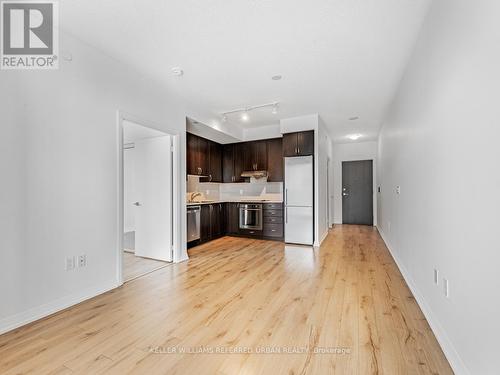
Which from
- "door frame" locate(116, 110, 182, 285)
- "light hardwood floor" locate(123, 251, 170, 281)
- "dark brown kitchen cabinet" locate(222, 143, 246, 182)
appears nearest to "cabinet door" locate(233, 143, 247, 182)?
"dark brown kitchen cabinet" locate(222, 143, 246, 182)

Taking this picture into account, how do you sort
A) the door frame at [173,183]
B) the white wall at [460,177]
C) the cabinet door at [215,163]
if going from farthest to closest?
the cabinet door at [215,163]
the door frame at [173,183]
the white wall at [460,177]

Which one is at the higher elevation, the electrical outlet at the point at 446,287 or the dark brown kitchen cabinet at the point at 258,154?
the dark brown kitchen cabinet at the point at 258,154

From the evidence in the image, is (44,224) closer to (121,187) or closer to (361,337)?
(121,187)

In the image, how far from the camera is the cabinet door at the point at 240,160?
19.7 ft

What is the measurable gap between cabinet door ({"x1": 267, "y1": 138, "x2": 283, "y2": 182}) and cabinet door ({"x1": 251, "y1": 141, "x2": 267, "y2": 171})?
10 centimetres

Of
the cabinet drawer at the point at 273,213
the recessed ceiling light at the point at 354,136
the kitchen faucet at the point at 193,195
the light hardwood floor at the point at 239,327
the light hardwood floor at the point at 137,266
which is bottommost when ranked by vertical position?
the light hardwood floor at the point at 137,266

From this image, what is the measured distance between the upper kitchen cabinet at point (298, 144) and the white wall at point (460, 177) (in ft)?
7.97

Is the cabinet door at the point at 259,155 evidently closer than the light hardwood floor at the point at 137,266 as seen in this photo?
No

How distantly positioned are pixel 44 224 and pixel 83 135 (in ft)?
3.12

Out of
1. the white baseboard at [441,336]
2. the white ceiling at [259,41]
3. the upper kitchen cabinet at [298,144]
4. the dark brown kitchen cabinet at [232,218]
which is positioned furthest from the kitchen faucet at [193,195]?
the white baseboard at [441,336]

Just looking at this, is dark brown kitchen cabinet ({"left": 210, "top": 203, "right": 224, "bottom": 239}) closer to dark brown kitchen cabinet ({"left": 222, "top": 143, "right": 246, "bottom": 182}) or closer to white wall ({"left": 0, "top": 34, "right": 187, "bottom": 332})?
dark brown kitchen cabinet ({"left": 222, "top": 143, "right": 246, "bottom": 182})

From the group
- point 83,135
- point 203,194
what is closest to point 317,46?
point 83,135

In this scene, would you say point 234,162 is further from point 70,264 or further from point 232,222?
point 70,264

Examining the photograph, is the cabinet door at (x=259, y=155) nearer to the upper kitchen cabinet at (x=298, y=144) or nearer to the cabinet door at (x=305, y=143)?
the upper kitchen cabinet at (x=298, y=144)
